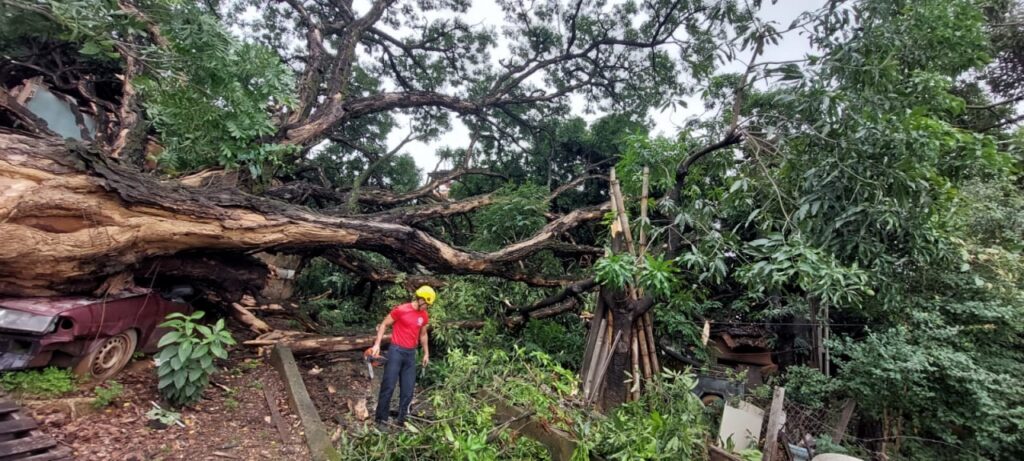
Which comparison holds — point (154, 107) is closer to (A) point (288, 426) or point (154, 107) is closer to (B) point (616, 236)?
(A) point (288, 426)

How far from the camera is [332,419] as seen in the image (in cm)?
432

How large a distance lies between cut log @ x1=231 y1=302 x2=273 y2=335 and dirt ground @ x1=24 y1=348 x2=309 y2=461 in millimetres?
976

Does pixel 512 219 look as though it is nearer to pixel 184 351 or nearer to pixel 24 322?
pixel 184 351

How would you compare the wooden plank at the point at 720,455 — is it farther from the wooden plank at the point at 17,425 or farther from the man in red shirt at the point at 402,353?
the wooden plank at the point at 17,425

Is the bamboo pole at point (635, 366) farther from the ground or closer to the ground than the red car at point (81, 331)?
farther from the ground

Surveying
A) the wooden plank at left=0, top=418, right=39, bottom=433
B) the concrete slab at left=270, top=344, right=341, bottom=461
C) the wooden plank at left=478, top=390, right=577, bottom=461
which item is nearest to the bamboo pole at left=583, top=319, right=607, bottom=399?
the wooden plank at left=478, top=390, right=577, bottom=461

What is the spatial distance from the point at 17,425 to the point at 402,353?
8.24 feet

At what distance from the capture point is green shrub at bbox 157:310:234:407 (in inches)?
137

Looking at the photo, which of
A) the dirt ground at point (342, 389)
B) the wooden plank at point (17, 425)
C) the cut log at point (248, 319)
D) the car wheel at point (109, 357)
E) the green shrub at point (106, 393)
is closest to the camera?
the wooden plank at point (17, 425)

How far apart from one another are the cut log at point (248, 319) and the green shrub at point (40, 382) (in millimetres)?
1859

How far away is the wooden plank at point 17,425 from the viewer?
2607 millimetres

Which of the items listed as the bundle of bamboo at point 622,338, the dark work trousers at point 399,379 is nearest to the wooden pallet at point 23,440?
the dark work trousers at point 399,379

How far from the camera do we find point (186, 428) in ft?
11.0

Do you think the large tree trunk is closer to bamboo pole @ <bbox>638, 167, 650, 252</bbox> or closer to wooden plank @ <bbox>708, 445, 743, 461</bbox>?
bamboo pole @ <bbox>638, 167, 650, 252</bbox>
